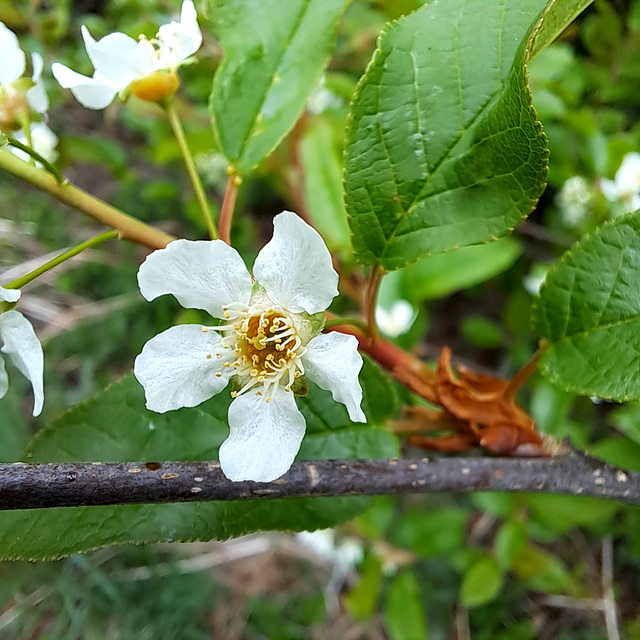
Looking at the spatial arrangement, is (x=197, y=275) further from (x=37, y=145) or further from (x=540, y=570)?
(x=540, y=570)

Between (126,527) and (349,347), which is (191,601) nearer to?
(126,527)

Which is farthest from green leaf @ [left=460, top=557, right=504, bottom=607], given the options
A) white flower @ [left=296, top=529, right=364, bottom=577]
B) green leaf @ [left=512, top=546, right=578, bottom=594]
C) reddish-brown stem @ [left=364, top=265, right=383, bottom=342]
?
reddish-brown stem @ [left=364, top=265, right=383, bottom=342]

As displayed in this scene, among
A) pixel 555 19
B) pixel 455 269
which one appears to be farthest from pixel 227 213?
pixel 455 269

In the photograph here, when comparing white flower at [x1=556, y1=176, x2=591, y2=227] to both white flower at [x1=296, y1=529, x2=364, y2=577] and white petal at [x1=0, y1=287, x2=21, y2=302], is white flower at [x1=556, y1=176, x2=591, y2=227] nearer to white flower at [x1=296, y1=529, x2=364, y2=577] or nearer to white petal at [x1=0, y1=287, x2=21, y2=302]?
white flower at [x1=296, y1=529, x2=364, y2=577]

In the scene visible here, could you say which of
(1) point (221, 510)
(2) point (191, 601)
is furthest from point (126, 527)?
(2) point (191, 601)

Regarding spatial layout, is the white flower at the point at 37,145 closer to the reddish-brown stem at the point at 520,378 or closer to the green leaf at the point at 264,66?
the green leaf at the point at 264,66
